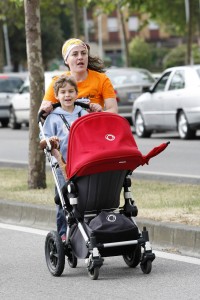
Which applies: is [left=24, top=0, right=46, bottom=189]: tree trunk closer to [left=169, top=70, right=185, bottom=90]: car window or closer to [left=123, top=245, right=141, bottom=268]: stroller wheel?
[left=123, top=245, right=141, bottom=268]: stroller wheel

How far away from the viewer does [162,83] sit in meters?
25.9

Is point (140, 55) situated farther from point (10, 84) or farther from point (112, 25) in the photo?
point (10, 84)

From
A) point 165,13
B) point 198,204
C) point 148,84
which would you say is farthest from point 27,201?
point 165,13

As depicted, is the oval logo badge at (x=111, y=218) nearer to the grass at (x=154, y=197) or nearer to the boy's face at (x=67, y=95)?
the boy's face at (x=67, y=95)

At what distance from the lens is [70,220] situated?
334 inches

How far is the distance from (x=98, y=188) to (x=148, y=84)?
21995 millimetres

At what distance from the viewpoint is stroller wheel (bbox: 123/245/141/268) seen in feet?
27.7

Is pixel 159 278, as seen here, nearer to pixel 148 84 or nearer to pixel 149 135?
pixel 149 135

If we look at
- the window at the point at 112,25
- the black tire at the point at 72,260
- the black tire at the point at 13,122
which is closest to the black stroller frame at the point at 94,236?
the black tire at the point at 72,260

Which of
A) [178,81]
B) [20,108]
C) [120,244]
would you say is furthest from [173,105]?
[120,244]

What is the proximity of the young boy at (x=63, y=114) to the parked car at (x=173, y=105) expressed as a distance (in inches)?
589

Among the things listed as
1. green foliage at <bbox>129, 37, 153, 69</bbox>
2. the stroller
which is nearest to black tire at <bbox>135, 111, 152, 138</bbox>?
the stroller

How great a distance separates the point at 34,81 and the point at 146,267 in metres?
6.44

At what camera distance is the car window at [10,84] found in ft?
121
